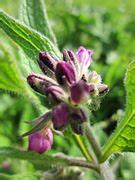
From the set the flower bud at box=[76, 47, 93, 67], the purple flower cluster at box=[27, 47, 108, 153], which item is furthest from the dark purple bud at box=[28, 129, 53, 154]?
the flower bud at box=[76, 47, 93, 67]

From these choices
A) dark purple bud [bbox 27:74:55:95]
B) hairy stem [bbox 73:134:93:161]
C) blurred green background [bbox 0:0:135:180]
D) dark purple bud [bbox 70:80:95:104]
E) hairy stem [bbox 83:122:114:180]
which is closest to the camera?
dark purple bud [bbox 70:80:95:104]

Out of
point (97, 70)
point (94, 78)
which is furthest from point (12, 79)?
point (97, 70)

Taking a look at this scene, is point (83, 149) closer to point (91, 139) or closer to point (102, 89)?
point (91, 139)

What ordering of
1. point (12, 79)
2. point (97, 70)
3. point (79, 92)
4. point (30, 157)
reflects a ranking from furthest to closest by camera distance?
point (97, 70) → point (12, 79) → point (30, 157) → point (79, 92)

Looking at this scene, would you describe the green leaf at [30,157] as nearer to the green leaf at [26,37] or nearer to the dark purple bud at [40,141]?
the dark purple bud at [40,141]

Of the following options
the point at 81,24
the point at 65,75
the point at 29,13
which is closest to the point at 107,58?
the point at 81,24

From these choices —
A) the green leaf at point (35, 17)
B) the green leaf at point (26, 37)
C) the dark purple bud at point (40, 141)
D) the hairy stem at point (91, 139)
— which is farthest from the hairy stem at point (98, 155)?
the green leaf at point (35, 17)

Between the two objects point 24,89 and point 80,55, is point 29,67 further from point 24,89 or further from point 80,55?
point 80,55

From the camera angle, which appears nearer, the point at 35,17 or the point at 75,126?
the point at 75,126

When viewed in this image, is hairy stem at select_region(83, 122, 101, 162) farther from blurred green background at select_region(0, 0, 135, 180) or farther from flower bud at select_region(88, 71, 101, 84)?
blurred green background at select_region(0, 0, 135, 180)
